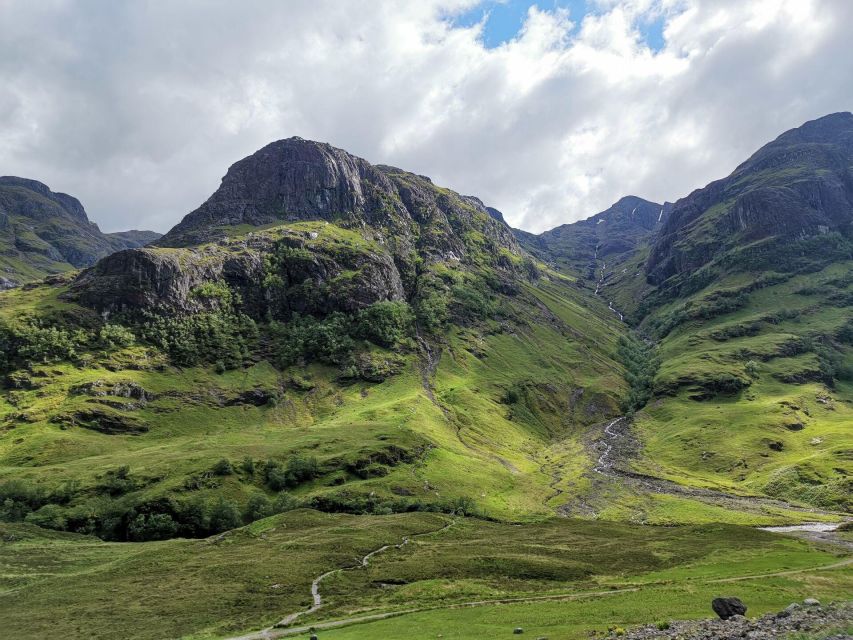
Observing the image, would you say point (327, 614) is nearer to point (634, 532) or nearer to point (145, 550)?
point (145, 550)

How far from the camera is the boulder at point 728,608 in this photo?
131 feet

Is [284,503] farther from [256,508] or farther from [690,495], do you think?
[690,495]

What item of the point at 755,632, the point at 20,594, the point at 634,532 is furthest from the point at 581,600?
the point at 20,594

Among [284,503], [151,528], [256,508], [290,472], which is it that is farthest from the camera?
[290,472]

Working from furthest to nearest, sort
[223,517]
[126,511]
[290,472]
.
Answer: [290,472]
[223,517]
[126,511]

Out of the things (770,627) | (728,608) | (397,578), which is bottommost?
(397,578)

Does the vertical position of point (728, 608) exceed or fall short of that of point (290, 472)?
it falls short

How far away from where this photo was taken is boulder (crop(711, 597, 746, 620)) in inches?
1566

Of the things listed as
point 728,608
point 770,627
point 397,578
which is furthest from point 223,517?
point 770,627

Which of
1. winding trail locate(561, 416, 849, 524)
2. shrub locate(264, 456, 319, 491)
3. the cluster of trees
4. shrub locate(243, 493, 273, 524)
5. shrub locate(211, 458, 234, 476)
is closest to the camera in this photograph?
the cluster of trees

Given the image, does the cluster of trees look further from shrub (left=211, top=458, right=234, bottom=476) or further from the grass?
the grass

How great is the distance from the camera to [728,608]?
40.1 m

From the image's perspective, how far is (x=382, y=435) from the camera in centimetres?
18525

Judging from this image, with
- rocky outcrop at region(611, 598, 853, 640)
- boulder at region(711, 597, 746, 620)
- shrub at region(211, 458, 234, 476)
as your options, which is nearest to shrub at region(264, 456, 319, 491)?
shrub at region(211, 458, 234, 476)
